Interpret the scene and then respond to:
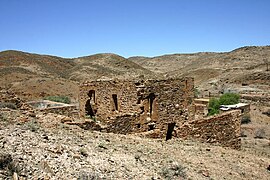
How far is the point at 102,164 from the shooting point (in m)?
6.38

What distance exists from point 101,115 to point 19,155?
7946mm

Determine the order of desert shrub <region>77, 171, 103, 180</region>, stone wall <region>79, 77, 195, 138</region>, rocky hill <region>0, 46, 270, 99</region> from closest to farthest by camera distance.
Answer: desert shrub <region>77, 171, 103, 180</region>
stone wall <region>79, 77, 195, 138</region>
rocky hill <region>0, 46, 270, 99</region>

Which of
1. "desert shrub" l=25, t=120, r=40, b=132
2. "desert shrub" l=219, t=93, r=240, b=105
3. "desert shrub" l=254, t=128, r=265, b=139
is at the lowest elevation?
"desert shrub" l=254, t=128, r=265, b=139

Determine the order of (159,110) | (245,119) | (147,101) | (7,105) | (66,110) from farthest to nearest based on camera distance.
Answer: (245,119) < (66,110) < (159,110) < (147,101) < (7,105)

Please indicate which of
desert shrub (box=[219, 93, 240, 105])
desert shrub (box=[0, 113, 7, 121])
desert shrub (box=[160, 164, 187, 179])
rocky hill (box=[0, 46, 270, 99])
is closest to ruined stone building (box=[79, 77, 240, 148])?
desert shrub (box=[160, 164, 187, 179])

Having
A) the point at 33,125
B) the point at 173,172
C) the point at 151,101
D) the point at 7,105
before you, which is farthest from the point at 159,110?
the point at 33,125

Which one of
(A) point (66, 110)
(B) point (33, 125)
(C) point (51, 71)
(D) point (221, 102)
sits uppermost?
(C) point (51, 71)

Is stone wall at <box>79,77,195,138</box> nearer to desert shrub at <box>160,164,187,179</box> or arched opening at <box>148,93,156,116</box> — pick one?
arched opening at <box>148,93,156,116</box>

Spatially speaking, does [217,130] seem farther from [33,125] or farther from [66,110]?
[33,125]

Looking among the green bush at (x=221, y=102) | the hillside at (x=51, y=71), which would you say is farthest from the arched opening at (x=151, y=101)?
the hillside at (x=51, y=71)

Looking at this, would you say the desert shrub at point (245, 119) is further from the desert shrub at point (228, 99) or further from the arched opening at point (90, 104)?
the arched opening at point (90, 104)

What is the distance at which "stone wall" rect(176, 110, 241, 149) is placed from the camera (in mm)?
11219

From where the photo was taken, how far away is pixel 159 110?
12.5 m

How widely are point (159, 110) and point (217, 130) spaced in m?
2.30
